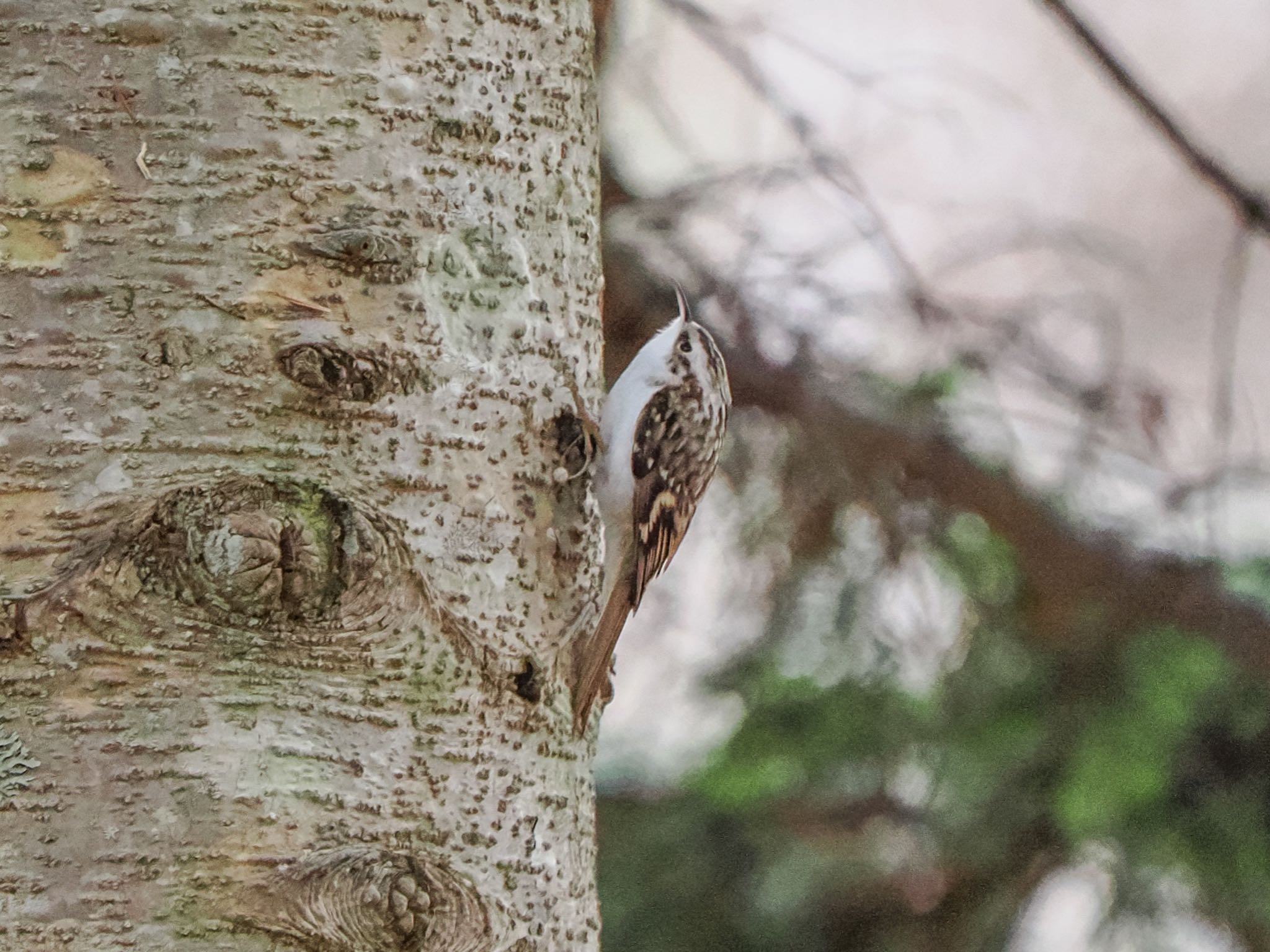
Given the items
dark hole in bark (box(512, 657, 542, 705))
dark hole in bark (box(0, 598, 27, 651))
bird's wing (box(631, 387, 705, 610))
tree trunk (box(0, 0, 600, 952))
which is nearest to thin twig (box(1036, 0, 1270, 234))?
tree trunk (box(0, 0, 600, 952))

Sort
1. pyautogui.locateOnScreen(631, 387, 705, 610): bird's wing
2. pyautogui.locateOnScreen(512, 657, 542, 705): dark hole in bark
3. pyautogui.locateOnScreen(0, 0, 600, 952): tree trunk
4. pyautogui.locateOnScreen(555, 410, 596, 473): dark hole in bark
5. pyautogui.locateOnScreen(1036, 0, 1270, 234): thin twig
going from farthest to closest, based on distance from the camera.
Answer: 1. pyautogui.locateOnScreen(631, 387, 705, 610): bird's wing
2. pyautogui.locateOnScreen(1036, 0, 1270, 234): thin twig
3. pyautogui.locateOnScreen(555, 410, 596, 473): dark hole in bark
4. pyautogui.locateOnScreen(512, 657, 542, 705): dark hole in bark
5. pyautogui.locateOnScreen(0, 0, 600, 952): tree trunk

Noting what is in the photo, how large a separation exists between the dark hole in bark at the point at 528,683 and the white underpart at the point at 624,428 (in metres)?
0.83

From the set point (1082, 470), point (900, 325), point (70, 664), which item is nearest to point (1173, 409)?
point (1082, 470)

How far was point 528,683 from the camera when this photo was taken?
1.20 m

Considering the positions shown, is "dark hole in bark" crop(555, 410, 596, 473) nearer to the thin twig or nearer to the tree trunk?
the tree trunk

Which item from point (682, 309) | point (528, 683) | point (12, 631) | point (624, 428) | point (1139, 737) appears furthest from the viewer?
point (1139, 737)

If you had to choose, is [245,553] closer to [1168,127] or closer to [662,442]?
[1168,127]

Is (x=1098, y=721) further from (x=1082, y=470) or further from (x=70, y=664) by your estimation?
(x=70, y=664)

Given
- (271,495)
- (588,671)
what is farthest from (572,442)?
(271,495)

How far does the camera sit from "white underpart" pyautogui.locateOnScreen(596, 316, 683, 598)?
7.23 feet

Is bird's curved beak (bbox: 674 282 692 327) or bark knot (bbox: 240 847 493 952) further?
bird's curved beak (bbox: 674 282 692 327)

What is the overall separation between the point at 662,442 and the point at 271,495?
4.60 ft

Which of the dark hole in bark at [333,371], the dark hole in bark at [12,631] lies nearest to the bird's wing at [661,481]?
the dark hole in bark at [333,371]

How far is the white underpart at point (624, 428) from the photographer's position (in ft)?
7.23
